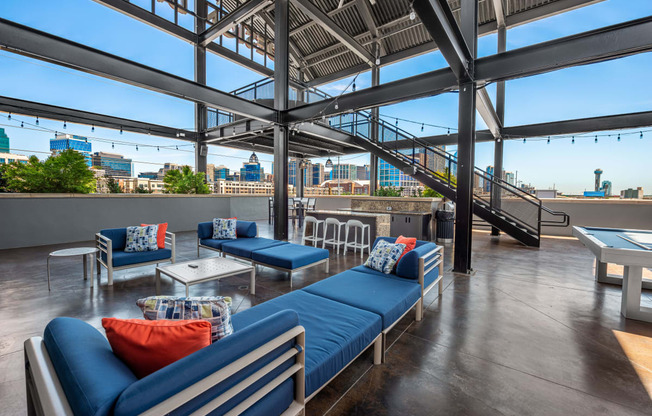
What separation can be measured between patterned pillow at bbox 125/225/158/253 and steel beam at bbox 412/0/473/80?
5128 mm

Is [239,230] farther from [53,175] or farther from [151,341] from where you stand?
[53,175]

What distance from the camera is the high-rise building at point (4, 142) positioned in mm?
7754

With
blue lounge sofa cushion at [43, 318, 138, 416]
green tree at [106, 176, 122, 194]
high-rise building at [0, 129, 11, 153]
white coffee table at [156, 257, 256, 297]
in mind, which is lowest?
white coffee table at [156, 257, 256, 297]

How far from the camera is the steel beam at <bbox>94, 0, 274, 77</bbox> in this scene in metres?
8.79

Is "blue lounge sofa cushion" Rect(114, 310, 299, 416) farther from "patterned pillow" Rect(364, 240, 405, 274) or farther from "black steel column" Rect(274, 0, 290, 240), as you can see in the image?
"black steel column" Rect(274, 0, 290, 240)

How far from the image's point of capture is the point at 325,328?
1891mm

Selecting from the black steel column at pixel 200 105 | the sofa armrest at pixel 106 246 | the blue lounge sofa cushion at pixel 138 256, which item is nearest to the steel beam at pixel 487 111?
the blue lounge sofa cushion at pixel 138 256

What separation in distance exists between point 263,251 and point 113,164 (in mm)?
8833

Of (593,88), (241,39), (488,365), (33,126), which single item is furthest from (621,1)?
(33,126)

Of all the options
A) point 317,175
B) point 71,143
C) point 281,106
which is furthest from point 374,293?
point 317,175

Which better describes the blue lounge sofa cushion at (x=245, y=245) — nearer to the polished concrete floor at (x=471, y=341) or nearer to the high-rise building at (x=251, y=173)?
the polished concrete floor at (x=471, y=341)

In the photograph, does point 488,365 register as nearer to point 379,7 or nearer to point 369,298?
point 369,298

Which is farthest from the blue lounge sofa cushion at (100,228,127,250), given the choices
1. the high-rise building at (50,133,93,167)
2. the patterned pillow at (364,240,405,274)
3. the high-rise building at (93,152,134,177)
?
the high-rise building at (50,133,93,167)

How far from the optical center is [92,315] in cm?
299
